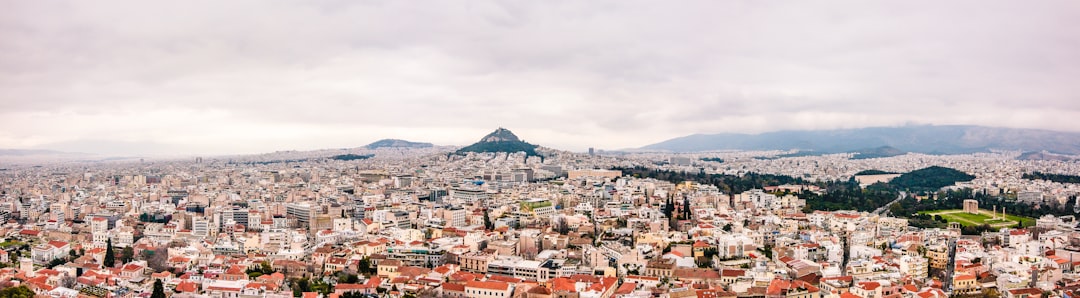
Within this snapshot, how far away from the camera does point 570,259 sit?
64.0 ft

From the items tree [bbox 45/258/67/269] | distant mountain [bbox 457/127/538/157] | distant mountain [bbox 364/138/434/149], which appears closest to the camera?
tree [bbox 45/258/67/269]

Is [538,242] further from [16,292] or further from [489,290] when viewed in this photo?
[16,292]

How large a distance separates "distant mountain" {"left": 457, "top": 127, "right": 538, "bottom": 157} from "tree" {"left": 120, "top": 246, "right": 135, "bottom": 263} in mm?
50531

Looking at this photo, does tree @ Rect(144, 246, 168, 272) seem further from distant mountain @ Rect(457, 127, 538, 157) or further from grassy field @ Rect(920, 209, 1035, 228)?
distant mountain @ Rect(457, 127, 538, 157)

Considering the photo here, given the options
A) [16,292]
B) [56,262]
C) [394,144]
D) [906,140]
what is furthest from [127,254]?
[906,140]

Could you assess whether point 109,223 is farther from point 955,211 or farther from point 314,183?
point 955,211

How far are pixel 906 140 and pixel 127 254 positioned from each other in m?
163

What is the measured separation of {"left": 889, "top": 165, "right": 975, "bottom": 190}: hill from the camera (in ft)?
155

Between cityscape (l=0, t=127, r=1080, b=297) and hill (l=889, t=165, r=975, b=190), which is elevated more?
hill (l=889, t=165, r=975, b=190)

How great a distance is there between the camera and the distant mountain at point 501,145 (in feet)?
242

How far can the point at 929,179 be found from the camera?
1927 inches

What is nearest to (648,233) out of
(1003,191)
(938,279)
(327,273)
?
(938,279)

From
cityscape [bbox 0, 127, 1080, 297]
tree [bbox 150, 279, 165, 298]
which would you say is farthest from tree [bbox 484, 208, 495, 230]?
tree [bbox 150, 279, 165, 298]

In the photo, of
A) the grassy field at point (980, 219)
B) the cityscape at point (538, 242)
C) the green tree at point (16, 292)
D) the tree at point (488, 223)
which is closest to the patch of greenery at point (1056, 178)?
the cityscape at point (538, 242)
